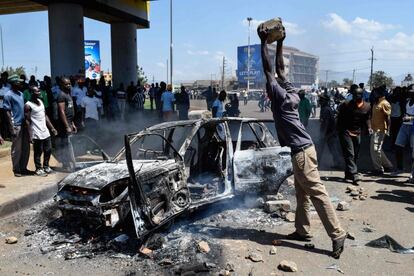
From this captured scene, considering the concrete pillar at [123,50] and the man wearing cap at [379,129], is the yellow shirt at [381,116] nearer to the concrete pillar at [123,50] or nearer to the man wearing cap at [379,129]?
the man wearing cap at [379,129]

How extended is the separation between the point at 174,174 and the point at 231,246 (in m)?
1.10

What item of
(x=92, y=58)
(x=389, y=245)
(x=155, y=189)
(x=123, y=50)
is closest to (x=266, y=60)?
(x=155, y=189)

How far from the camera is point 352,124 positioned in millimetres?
8117

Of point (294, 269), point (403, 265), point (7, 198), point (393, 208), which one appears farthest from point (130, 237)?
point (393, 208)

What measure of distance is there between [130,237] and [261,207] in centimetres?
215

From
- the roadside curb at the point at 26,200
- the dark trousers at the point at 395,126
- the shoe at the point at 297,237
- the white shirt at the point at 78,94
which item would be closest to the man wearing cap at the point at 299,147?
the shoe at the point at 297,237

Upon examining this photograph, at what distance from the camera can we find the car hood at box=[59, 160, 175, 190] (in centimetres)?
497

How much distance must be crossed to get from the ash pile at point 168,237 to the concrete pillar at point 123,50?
1417 centimetres

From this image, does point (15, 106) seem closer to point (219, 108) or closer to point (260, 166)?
point (260, 166)

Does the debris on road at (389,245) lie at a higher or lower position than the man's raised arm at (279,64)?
lower

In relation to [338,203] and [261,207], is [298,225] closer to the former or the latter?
[261,207]

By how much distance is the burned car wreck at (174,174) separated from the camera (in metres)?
4.76

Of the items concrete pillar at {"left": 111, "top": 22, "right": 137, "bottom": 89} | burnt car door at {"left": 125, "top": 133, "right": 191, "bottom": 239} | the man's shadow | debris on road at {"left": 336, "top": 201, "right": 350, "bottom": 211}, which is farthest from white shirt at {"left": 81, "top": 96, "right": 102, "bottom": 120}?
concrete pillar at {"left": 111, "top": 22, "right": 137, "bottom": 89}

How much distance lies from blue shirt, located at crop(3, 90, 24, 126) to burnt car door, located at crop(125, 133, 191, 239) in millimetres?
3446
